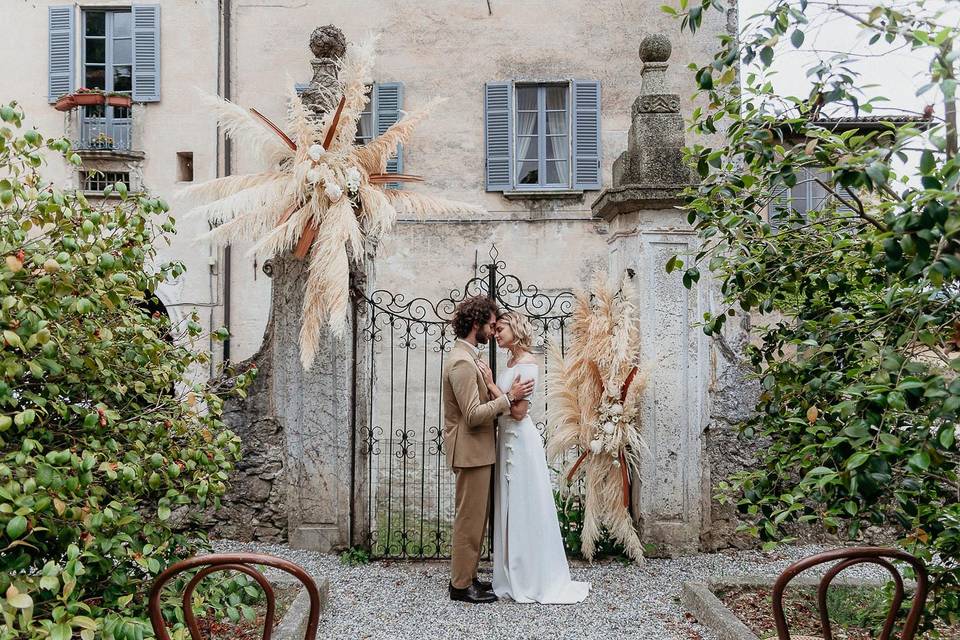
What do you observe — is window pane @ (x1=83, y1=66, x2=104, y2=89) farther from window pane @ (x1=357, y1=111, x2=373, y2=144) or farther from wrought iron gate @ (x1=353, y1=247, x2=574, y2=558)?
wrought iron gate @ (x1=353, y1=247, x2=574, y2=558)

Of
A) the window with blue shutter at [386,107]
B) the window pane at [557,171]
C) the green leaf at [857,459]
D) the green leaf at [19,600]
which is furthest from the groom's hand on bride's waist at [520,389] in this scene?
the window pane at [557,171]

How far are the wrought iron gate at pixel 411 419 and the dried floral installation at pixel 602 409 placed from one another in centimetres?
30

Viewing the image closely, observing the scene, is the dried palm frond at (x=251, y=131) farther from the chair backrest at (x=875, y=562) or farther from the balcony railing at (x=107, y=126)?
the balcony railing at (x=107, y=126)

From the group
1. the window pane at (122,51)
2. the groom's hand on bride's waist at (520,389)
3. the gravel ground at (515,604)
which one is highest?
the window pane at (122,51)

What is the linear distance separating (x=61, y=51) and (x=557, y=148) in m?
8.04

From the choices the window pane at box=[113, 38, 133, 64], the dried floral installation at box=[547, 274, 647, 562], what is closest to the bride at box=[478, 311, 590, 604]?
the dried floral installation at box=[547, 274, 647, 562]

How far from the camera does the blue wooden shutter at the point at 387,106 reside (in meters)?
12.1

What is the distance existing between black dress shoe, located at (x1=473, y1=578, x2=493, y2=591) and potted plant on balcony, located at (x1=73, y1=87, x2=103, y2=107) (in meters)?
10.4

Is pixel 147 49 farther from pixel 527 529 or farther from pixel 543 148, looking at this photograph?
pixel 527 529

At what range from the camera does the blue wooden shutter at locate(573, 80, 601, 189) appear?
12.1m

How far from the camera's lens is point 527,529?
17.0 ft


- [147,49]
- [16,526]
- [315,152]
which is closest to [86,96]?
[147,49]

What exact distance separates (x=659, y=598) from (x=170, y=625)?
3209 millimetres

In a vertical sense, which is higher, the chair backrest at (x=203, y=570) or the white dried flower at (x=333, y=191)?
the white dried flower at (x=333, y=191)
